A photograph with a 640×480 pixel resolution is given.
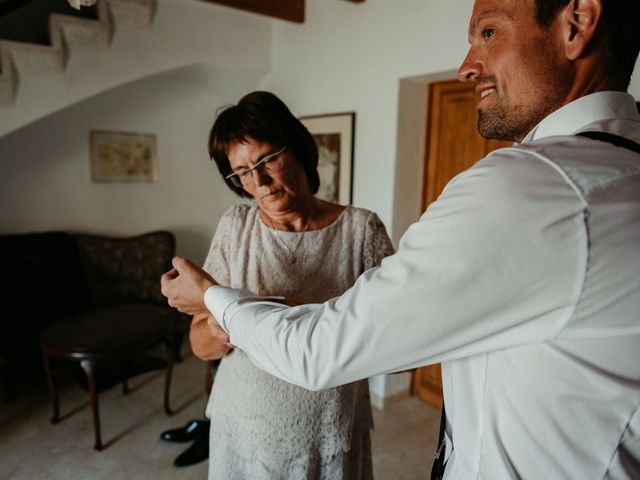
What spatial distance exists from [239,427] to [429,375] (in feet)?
7.13

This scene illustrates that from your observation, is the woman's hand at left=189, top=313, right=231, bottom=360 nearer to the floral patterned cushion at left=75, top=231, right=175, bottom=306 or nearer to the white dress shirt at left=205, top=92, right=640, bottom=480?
the white dress shirt at left=205, top=92, right=640, bottom=480

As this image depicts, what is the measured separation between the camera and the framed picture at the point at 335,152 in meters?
3.00

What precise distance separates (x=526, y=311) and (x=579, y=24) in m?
0.40

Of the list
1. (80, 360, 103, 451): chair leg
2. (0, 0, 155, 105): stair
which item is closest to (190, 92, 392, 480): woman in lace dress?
(80, 360, 103, 451): chair leg

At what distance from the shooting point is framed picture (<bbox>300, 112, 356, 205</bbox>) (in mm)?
3004

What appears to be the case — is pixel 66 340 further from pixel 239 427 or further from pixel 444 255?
pixel 444 255

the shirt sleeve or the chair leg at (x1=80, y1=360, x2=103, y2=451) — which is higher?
the shirt sleeve

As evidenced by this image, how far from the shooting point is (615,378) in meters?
0.51

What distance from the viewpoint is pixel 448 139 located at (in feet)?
8.87

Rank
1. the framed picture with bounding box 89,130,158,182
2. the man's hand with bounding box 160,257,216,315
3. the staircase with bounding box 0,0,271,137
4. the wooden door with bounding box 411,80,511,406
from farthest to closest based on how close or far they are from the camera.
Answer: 1. the framed picture with bounding box 89,130,158,182
2. the wooden door with bounding box 411,80,511,406
3. the staircase with bounding box 0,0,271,137
4. the man's hand with bounding box 160,257,216,315

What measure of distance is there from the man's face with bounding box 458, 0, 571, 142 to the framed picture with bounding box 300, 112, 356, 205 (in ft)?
7.73

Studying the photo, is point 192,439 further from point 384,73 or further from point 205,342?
point 384,73

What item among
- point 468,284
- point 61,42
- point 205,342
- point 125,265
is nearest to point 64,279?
point 125,265

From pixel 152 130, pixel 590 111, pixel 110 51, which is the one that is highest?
pixel 110 51
